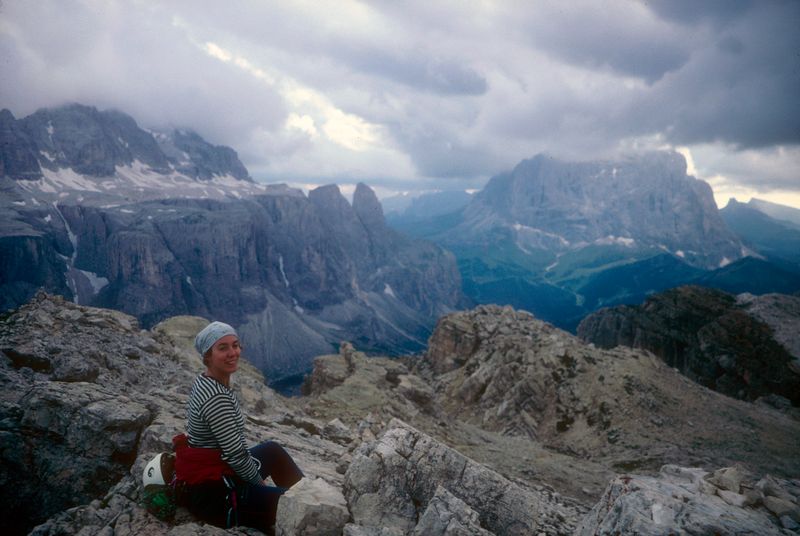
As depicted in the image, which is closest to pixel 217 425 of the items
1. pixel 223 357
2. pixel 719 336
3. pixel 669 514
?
pixel 223 357

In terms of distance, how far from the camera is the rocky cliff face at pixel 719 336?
172 feet

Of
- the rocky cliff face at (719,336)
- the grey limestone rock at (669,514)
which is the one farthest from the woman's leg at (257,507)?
the rocky cliff face at (719,336)

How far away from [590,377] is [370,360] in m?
20.0

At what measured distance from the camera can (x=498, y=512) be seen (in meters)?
9.02

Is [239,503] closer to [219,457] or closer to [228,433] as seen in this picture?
[219,457]

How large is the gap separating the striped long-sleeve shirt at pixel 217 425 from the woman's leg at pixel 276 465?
111cm

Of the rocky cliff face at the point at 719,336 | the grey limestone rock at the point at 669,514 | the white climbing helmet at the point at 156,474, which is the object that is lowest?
the rocky cliff face at the point at 719,336

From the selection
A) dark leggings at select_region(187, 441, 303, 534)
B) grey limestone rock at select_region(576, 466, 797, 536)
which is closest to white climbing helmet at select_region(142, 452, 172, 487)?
dark leggings at select_region(187, 441, 303, 534)

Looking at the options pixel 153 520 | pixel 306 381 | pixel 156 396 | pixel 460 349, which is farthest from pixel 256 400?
pixel 460 349

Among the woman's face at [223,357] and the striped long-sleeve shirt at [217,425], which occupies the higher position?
the woman's face at [223,357]

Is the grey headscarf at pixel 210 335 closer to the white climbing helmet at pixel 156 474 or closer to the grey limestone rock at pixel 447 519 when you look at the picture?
the white climbing helmet at pixel 156 474

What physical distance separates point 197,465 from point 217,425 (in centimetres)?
83

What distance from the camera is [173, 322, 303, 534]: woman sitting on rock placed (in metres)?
7.10

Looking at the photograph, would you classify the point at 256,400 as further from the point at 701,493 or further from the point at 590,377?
the point at 590,377
